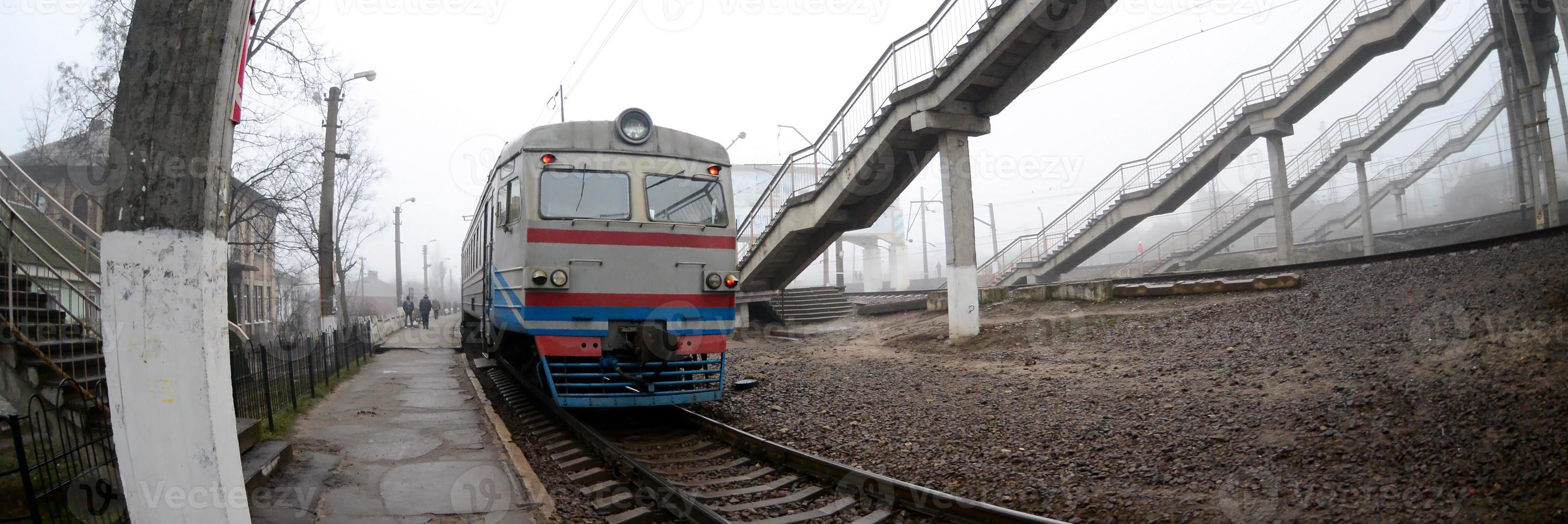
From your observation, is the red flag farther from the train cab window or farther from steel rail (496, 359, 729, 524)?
the train cab window

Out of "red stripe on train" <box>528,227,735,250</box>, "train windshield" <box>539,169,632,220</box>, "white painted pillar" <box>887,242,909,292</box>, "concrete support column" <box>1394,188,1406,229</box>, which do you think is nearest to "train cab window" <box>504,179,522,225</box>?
"train windshield" <box>539,169,632,220</box>

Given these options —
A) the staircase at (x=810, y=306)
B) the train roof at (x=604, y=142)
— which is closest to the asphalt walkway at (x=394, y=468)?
the train roof at (x=604, y=142)

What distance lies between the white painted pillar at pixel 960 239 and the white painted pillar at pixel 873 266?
31.2 metres

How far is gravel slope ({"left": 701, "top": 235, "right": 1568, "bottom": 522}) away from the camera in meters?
4.72

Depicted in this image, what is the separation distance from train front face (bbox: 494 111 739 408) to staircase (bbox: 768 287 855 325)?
1331cm

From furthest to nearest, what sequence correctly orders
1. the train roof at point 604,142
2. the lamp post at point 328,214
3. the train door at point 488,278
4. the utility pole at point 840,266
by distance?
1. the utility pole at point 840,266
2. the lamp post at point 328,214
3. the train door at point 488,278
4. the train roof at point 604,142

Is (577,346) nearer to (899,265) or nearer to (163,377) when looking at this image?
(163,377)

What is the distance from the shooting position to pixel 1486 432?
16.2 feet

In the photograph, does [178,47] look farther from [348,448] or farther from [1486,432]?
[1486,432]

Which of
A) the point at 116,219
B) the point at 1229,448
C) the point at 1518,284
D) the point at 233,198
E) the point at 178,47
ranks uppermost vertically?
the point at 233,198

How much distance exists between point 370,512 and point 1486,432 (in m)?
7.26

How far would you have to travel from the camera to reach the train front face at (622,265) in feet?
25.9

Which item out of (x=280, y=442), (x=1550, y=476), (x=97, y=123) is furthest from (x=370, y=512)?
(x=97, y=123)

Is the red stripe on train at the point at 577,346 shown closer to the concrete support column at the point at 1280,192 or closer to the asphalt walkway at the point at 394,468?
the asphalt walkway at the point at 394,468
